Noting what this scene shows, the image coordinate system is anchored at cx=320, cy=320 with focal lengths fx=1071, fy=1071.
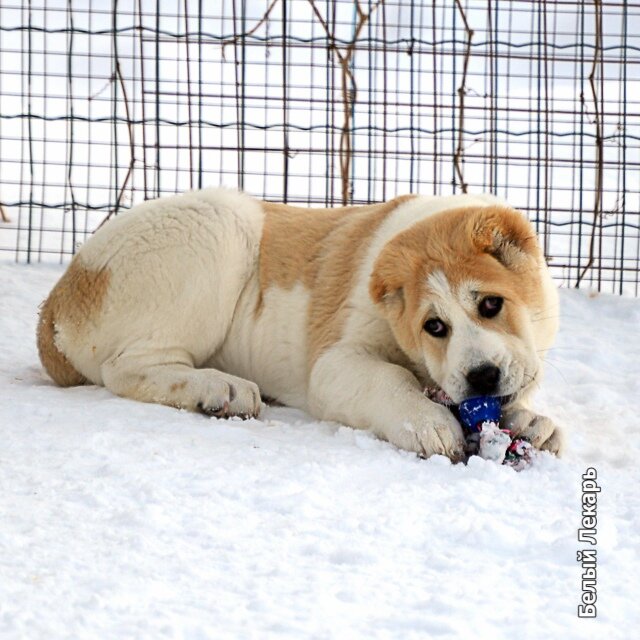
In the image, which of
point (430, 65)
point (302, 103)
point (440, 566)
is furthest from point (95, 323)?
point (430, 65)

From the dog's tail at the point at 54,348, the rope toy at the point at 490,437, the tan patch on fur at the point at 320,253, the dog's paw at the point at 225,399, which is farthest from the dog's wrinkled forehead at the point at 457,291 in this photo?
the dog's tail at the point at 54,348

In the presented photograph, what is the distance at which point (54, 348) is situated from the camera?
4.57 m

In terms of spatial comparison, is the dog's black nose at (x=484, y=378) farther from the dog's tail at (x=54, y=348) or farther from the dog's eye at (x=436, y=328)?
the dog's tail at (x=54, y=348)

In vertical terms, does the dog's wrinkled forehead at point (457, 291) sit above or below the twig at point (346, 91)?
below

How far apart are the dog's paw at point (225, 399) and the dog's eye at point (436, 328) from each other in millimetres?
835

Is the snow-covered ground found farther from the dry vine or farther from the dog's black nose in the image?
the dry vine

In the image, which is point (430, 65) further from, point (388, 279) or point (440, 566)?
point (440, 566)

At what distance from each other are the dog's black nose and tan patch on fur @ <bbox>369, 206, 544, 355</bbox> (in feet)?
0.60

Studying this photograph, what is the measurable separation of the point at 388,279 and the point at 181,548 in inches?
58.6

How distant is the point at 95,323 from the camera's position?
445 cm

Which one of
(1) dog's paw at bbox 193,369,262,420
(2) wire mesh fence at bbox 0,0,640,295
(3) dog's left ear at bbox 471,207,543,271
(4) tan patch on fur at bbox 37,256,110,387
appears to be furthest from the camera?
(2) wire mesh fence at bbox 0,0,640,295

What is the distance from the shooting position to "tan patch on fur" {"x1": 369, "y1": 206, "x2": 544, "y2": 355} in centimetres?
361

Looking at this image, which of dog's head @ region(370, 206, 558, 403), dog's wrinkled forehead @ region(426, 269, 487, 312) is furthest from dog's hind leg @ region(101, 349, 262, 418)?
dog's wrinkled forehead @ region(426, 269, 487, 312)

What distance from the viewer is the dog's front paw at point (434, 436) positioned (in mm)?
→ 3438
